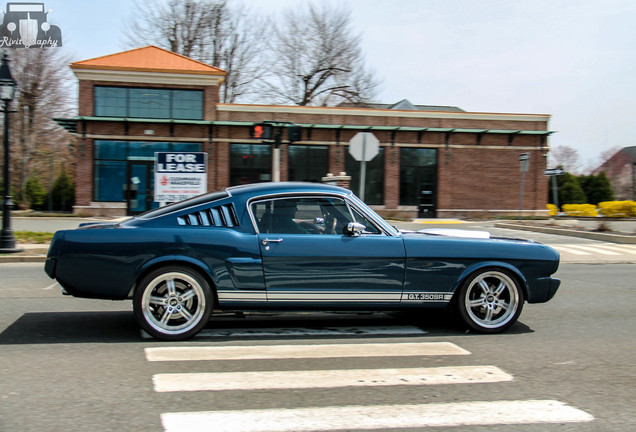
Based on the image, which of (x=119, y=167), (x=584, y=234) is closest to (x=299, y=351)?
(x=584, y=234)

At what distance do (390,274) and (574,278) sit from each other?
262 inches

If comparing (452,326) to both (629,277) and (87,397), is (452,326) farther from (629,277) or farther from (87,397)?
(629,277)

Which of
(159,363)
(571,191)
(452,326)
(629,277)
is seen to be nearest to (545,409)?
(452,326)

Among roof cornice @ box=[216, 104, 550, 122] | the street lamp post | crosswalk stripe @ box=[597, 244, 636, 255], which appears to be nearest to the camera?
the street lamp post

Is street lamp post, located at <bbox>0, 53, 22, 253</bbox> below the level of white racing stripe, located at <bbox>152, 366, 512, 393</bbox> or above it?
above

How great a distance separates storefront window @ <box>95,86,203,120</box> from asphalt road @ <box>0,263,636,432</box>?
20897mm

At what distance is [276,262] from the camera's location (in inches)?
211

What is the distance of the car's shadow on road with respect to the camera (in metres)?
5.55

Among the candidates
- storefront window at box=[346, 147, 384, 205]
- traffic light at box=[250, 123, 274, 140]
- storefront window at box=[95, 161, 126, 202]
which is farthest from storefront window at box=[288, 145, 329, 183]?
traffic light at box=[250, 123, 274, 140]

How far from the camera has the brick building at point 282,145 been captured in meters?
26.1

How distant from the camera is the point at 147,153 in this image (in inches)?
1041

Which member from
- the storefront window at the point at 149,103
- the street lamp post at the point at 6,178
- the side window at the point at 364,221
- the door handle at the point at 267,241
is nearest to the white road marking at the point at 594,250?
the side window at the point at 364,221

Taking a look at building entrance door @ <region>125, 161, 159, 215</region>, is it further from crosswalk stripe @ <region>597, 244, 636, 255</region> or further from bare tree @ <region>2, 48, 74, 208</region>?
crosswalk stripe @ <region>597, 244, 636, 255</region>

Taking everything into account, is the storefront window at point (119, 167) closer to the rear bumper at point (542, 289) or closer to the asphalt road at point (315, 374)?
the asphalt road at point (315, 374)
